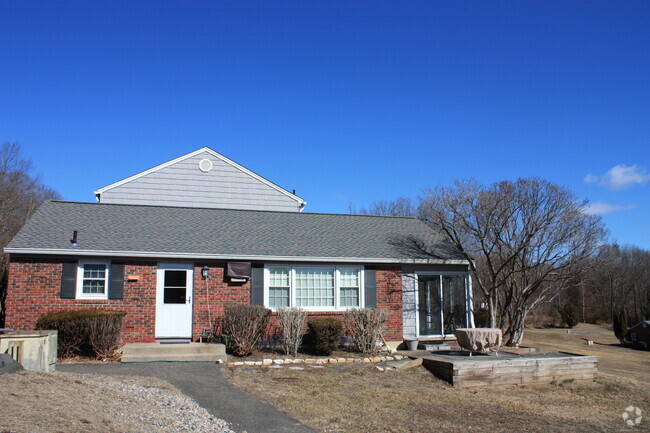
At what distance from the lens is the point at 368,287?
49.1 ft

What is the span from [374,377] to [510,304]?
7.06m

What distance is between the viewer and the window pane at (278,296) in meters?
14.2

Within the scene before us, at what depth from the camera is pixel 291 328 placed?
1288 cm

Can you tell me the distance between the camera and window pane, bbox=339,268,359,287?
14.9 metres

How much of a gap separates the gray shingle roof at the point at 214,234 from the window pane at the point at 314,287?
51cm

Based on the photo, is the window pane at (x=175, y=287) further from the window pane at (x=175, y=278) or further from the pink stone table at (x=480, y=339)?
the pink stone table at (x=480, y=339)

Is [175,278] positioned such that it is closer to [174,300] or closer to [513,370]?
[174,300]

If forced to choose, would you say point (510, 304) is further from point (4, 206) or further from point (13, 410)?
point (4, 206)

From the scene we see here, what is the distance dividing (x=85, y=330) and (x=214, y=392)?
13.6 ft

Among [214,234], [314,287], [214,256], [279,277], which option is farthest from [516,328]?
[214,234]

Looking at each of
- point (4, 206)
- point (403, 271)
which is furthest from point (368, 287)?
point (4, 206)

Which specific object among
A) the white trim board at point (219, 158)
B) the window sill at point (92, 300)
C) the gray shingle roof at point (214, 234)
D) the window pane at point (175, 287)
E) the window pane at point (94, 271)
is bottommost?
the window sill at point (92, 300)

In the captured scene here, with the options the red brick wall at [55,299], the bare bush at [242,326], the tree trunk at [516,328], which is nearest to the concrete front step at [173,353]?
the bare bush at [242,326]

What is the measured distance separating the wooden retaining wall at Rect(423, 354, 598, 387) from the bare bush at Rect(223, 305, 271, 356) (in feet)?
13.2
